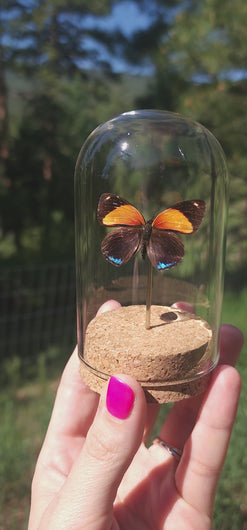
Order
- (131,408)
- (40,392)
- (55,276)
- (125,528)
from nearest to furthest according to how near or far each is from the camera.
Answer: (131,408) < (125,528) < (40,392) < (55,276)

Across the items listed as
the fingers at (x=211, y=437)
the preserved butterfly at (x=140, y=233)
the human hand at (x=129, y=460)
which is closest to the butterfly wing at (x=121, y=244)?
the preserved butterfly at (x=140, y=233)

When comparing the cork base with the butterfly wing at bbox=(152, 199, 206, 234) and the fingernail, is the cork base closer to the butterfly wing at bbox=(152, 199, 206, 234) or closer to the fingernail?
the fingernail

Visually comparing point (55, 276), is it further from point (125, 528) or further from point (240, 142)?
point (125, 528)

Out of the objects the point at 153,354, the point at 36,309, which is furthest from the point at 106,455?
the point at 36,309

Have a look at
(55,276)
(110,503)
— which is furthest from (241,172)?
(110,503)

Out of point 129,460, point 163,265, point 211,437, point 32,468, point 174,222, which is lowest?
point 32,468

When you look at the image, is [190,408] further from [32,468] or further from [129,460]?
[32,468]

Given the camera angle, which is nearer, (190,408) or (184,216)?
(184,216)
